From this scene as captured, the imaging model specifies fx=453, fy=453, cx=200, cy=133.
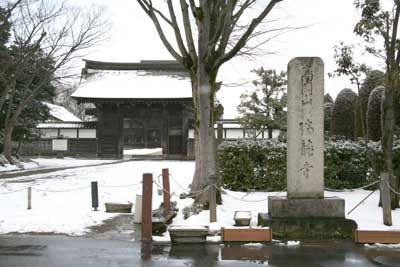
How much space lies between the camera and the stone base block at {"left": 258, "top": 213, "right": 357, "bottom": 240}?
9430mm

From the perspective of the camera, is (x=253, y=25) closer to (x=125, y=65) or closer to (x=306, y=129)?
(x=306, y=129)

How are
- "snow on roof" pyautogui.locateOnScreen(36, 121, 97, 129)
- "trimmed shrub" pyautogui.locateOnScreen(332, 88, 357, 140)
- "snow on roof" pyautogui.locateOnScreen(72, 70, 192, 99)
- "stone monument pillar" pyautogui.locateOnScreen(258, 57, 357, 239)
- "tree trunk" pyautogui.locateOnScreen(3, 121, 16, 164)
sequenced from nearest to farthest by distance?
"stone monument pillar" pyautogui.locateOnScreen(258, 57, 357, 239) < "tree trunk" pyautogui.locateOnScreen(3, 121, 16, 164) < "trimmed shrub" pyautogui.locateOnScreen(332, 88, 357, 140) < "snow on roof" pyautogui.locateOnScreen(72, 70, 192, 99) < "snow on roof" pyautogui.locateOnScreen(36, 121, 97, 129)

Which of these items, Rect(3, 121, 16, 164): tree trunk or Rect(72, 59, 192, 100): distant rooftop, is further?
Rect(72, 59, 192, 100): distant rooftop

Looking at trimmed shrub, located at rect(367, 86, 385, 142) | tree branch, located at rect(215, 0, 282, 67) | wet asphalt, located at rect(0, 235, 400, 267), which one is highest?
tree branch, located at rect(215, 0, 282, 67)

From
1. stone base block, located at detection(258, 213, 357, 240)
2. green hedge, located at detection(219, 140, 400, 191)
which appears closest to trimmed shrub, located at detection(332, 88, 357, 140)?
green hedge, located at detection(219, 140, 400, 191)

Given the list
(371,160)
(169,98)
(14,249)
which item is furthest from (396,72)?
(169,98)

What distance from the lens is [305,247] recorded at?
28.4ft

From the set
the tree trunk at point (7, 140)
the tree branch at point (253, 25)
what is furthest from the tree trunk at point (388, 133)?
the tree trunk at point (7, 140)

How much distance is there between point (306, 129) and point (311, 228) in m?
2.13

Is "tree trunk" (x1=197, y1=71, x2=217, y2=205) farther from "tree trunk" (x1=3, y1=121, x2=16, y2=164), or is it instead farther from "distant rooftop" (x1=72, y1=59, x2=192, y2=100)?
"distant rooftop" (x1=72, y1=59, x2=192, y2=100)

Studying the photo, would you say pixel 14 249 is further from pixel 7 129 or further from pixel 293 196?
pixel 7 129

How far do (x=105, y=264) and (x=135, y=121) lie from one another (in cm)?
3407

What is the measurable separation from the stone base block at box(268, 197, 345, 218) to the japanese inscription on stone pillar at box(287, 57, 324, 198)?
24cm

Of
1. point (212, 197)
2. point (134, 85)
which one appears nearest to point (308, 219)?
point (212, 197)
